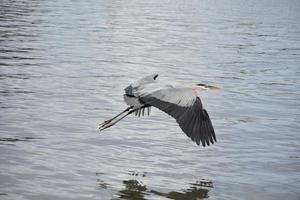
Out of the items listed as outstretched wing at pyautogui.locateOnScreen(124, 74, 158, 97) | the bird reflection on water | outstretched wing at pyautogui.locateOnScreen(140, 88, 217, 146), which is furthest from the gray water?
outstretched wing at pyautogui.locateOnScreen(124, 74, 158, 97)

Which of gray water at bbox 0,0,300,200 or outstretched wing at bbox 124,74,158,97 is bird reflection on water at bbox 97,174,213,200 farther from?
outstretched wing at bbox 124,74,158,97

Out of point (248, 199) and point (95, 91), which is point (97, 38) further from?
point (248, 199)

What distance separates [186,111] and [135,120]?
338cm

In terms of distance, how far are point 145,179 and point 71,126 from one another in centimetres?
286

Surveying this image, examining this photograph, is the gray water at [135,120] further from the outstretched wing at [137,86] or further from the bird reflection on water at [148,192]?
the outstretched wing at [137,86]

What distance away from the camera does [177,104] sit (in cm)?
875

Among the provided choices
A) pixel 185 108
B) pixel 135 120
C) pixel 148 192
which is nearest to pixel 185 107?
pixel 185 108

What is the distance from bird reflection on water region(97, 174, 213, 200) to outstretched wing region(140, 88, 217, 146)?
623mm

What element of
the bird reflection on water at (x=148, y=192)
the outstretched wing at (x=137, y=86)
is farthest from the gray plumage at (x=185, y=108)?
the bird reflection on water at (x=148, y=192)

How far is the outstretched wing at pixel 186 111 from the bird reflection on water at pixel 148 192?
24.5 inches

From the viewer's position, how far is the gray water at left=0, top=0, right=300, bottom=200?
8398 mm

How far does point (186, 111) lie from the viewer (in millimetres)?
8719

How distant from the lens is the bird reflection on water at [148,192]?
26.1 ft

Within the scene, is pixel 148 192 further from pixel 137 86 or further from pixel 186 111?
pixel 137 86
